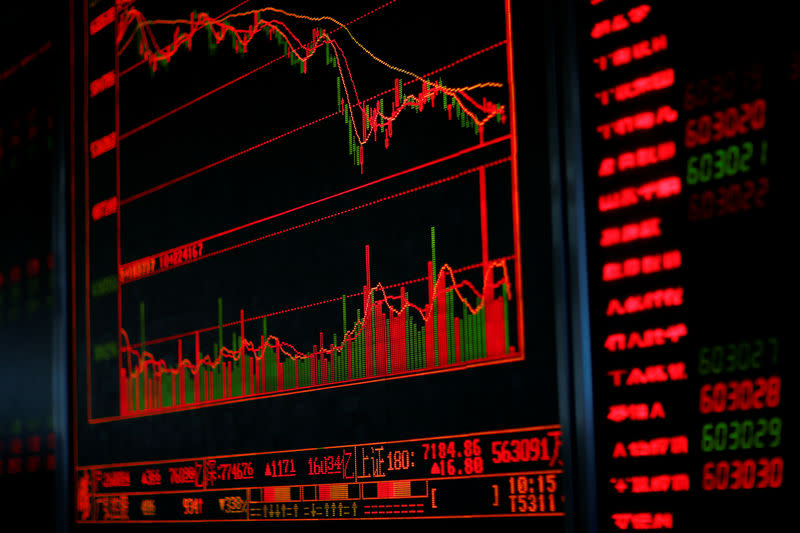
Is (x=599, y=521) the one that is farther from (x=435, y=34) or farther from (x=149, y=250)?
(x=149, y=250)

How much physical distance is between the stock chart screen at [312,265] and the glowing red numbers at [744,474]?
280 millimetres

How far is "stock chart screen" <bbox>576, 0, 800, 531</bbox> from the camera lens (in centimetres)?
149

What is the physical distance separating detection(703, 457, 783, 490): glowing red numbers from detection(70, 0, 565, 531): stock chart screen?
0.28 metres

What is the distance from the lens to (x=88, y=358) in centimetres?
289

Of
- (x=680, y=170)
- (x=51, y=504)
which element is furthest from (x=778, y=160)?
(x=51, y=504)

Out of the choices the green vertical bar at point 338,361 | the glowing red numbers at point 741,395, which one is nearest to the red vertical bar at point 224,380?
the green vertical bar at point 338,361

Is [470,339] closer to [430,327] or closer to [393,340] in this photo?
[430,327]

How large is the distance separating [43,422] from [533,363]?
1.78 meters

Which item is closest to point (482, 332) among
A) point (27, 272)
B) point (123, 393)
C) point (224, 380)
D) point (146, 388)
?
point (224, 380)

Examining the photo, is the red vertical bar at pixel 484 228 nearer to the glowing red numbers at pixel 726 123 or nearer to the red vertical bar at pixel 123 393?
the glowing red numbers at pixel 726 123

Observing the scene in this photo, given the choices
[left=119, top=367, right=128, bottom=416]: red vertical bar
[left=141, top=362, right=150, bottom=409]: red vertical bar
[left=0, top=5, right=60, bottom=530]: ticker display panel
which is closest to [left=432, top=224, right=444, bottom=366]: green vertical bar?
[left=141, top=362, right=150, bottom=409]: red vertical bar

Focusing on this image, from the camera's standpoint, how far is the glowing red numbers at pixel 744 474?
4.80 ft

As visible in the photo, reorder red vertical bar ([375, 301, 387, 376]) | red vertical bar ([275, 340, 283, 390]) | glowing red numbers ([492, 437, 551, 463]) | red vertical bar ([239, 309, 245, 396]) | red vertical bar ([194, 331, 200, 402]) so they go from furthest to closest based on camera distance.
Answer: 1. red vertical bar ([194, 331, 200, 402])
2. red vertical bar ([239, 309, 245, 396])
3. red vertical bar ([275, 340, 283, 390])
4. red vertical bar ([375, 301, 387, 376])
5. glowing red numbers ([492, 437, 551, 463])

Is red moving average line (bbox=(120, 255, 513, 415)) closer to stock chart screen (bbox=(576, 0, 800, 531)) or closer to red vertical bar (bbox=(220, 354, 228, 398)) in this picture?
red vertical bar (bbox=(220, 354, 228, 398))
